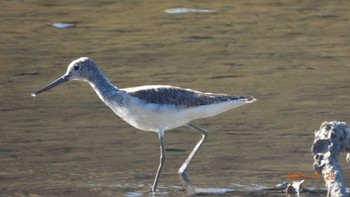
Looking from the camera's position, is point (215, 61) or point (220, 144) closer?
point (220, 144)

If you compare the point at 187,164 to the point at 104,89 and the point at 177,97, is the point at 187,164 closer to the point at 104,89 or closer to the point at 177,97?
the point at 177,97

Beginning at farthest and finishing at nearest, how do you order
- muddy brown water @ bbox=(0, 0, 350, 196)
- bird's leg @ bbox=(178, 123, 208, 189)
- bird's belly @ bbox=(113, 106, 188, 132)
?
1. muddy brown water @ bbox=(0, 0, 350, 196)
2. bird's belly @ bbox=(113, 106, 188, 132)
3. bird's leg @ bbox=(178, 123, 208, 189)

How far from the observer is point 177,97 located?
31.3 ft

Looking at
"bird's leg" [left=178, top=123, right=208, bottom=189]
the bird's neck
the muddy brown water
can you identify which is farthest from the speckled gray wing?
the muddy brown water

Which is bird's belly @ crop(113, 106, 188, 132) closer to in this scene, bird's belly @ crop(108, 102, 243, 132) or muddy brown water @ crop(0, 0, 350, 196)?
bird's belly @ crop(108, 102, 243, 132)

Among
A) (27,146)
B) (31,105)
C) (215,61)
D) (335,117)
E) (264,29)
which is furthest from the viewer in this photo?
(264,29)

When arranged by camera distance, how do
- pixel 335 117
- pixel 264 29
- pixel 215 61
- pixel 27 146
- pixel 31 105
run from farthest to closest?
pixel 264 29 < pixel 215 61 < pixel 31 105 < pixel 335 117 < pixel 27 146

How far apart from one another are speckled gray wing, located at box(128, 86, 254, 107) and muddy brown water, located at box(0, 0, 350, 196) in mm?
602

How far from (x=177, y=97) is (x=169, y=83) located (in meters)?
3.16

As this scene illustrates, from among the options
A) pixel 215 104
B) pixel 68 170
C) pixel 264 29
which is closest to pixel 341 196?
pixel 215 104

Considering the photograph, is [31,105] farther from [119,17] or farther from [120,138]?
[119,17]

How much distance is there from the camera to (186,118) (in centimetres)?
960

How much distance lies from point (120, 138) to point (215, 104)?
1.41 metres

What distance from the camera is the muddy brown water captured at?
9.46 meters
